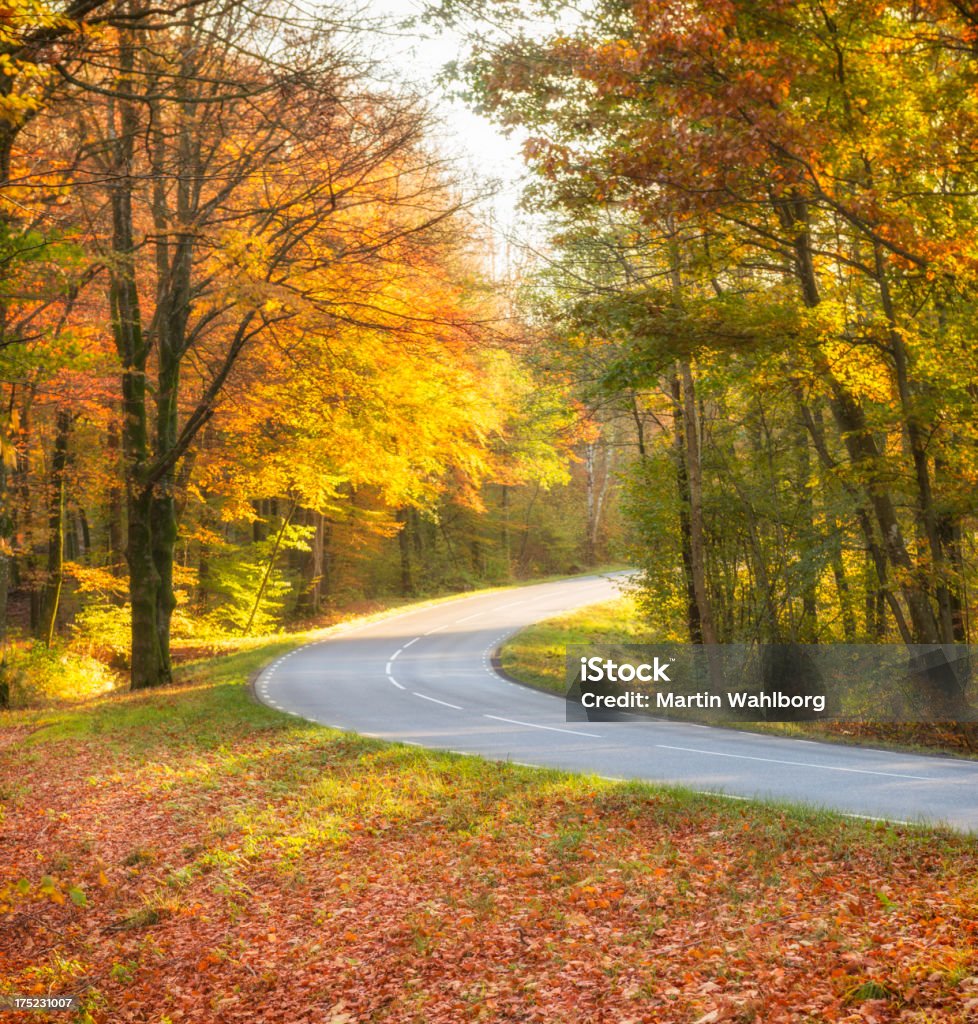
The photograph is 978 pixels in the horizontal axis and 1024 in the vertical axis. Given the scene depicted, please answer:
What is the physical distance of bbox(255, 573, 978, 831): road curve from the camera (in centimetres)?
1090

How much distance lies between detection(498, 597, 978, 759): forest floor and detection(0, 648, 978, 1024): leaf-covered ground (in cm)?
624

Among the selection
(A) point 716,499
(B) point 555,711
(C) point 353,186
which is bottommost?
(B) point 555,711

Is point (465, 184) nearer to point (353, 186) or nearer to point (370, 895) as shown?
point (353, 186)

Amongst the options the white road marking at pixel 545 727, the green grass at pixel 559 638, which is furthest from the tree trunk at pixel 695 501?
the white road marking at pixel 545 727

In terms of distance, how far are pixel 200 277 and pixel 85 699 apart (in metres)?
9.57

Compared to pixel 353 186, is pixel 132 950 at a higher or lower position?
lower

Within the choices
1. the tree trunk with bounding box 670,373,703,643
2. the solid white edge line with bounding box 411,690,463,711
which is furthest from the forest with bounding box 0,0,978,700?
the solid white edge line with bounding box 411,690,463,711

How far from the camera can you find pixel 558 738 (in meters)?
15.4

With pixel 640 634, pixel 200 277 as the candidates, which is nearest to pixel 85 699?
pixel 200 277

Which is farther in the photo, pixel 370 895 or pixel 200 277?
pixel 200 277

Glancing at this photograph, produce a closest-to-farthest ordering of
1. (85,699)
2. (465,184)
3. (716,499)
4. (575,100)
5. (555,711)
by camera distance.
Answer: (575,100)
(465,184)
(555,711)
(716,499)
(85,699)

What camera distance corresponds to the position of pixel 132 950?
7465 mm

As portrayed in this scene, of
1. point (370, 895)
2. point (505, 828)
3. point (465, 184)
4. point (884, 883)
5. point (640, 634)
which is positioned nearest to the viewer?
point (884, 883)

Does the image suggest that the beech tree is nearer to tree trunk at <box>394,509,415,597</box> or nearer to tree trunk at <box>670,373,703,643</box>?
tree trunk at <box>670,373,703,643</box>
